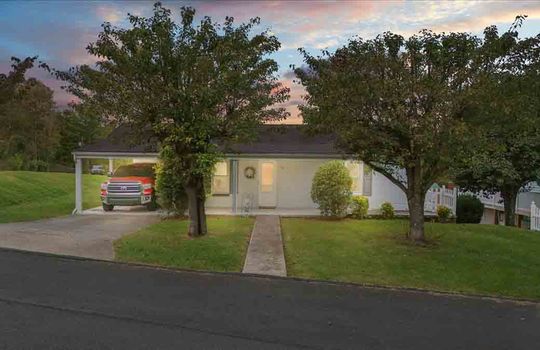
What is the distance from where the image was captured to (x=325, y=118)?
11.9m

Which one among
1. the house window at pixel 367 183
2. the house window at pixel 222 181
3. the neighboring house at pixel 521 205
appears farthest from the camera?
the neighboring house at pixel 521 205

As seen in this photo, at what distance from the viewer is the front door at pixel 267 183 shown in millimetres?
21391

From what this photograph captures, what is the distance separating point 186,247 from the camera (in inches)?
473

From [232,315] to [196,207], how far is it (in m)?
7.19

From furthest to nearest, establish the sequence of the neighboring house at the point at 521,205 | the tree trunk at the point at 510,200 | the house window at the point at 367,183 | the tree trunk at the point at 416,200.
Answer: the neighboring house at the point at 521,205 < the house window at the point at 367,183 < the tree trunk at the point at 510,200 < the tree trunk at the point at 416,200

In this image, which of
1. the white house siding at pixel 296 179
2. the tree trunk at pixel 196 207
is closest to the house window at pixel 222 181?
the white house siding at pixel 296 179

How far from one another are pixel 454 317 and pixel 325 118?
593 cm

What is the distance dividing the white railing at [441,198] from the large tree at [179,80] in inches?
422

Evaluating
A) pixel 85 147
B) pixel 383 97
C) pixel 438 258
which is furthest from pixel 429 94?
pixel 85 147

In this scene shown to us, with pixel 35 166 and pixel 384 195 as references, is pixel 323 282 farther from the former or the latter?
pixel 35 166

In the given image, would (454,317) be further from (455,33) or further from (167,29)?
(167,29)

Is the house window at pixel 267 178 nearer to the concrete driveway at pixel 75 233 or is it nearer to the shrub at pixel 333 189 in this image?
the shrub at pixel 333 189

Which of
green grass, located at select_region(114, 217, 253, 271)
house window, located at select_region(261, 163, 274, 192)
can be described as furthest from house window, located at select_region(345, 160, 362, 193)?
green grass, located at select_region(114, 217, 253, 271)

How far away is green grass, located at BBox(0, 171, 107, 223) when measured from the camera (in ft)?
63.7
